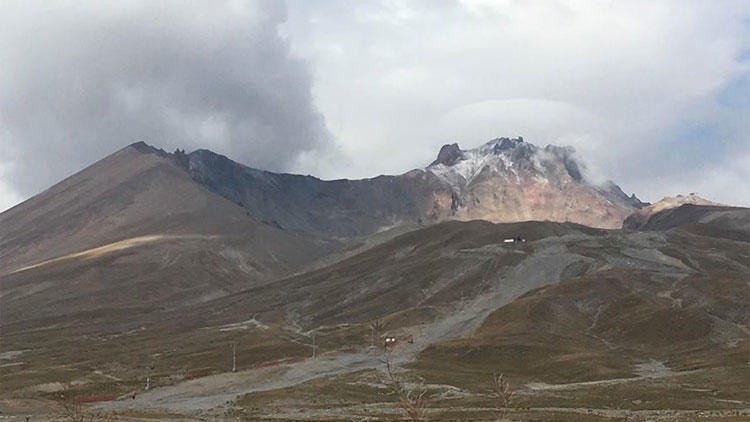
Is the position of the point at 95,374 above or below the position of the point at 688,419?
above

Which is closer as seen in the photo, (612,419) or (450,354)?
(612,419)

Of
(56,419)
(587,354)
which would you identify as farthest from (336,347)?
(56,419)

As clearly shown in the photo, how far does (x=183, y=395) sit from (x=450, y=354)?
6026 cm

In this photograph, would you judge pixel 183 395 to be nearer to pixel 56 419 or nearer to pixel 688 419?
pixel 56 419

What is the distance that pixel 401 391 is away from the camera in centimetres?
1683

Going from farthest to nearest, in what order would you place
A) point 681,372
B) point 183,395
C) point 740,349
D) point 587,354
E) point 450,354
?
point 450,354 → point 587,354 → point 740,349 → point 681,372 → point 183,395

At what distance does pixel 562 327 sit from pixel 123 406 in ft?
353

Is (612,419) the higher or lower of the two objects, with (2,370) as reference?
lower

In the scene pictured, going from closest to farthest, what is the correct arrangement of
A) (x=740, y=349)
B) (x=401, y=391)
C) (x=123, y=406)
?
(x=401, y=391) → (x=123, y=406) → (x=740, y=349)

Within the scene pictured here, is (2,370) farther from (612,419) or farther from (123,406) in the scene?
(612,419)

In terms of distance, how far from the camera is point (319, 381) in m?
129

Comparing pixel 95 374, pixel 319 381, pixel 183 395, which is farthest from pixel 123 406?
pixel 95 374

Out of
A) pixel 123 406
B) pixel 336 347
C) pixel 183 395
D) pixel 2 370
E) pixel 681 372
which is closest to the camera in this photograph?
pixel 123 406

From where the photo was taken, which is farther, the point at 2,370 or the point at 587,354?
the point at 2,370
